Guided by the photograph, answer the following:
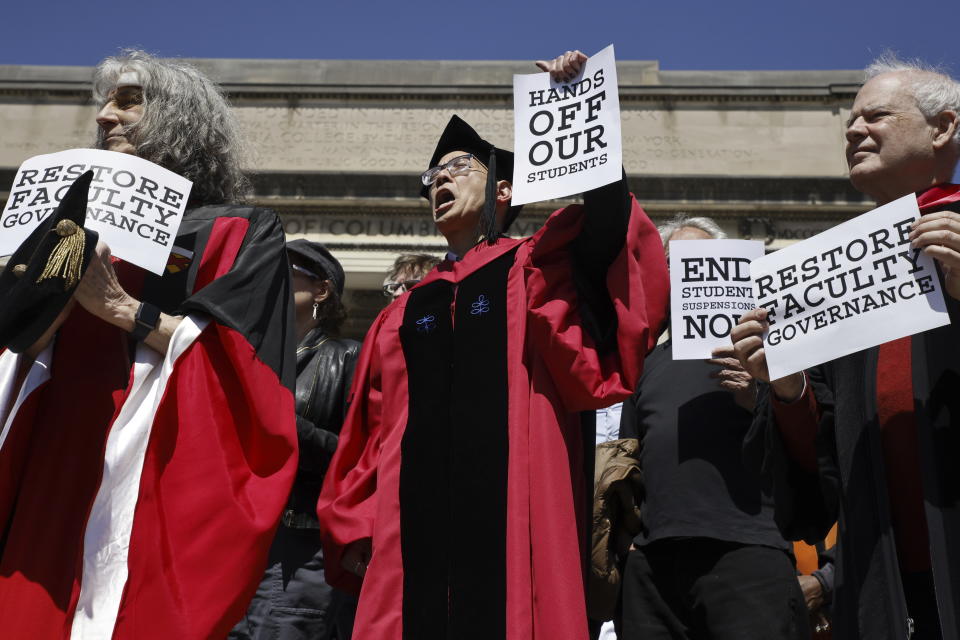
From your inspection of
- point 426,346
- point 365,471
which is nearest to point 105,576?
point 365,471

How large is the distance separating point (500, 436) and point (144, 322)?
42.4 inches

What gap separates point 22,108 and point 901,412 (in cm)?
1764

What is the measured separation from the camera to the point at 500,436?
9.61 ft

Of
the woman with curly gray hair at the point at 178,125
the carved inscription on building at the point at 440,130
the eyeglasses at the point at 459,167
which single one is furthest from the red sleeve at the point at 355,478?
the carved inscription on building at the point at 440,130

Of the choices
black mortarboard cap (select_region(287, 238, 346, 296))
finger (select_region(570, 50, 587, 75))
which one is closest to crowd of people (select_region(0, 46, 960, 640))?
finger (select_region(570, 50, 587, 75))

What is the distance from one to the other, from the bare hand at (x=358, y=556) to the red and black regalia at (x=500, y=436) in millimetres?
36

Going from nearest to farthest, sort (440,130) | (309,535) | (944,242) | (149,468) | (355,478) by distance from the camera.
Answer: (944,242), (149,468), (355,478), (309,535), (440,130)

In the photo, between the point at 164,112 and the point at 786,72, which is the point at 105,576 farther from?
the point at 786,72

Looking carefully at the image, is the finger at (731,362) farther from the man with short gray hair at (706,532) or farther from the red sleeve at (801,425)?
the red sleeve at (801,425)

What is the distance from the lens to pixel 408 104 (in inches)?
671

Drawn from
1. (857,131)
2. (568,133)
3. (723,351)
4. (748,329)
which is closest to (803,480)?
(748,329)

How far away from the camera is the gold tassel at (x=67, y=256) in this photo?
257cm

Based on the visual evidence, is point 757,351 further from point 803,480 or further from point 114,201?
point 114,201

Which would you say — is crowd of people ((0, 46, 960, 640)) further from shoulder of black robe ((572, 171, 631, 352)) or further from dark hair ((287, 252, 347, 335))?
dark hair ((287, 252, 347, 335))
